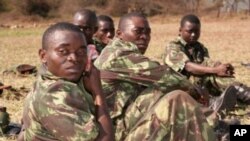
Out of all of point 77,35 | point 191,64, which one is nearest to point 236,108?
point 191,64

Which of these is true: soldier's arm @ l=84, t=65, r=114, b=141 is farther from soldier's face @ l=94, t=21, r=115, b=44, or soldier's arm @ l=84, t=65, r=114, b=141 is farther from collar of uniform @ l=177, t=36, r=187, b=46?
collar of uniform @ l=177, t=36, r=187, b=46

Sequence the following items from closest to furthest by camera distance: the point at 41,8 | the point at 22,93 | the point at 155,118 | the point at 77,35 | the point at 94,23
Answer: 1. the point at 77,35
2. the point at 155,118
3. the point at 94,23
4. the point at 22,93
5. the point at 41,8

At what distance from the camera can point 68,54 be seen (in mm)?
2818

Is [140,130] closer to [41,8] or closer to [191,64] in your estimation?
[191,64]

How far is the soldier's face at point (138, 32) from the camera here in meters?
4.32

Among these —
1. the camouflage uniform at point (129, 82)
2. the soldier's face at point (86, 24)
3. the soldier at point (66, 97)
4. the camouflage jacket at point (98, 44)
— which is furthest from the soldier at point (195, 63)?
the soldier at point (66, 97)

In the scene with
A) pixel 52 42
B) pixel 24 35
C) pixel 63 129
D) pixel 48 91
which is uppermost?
pixel 52 42

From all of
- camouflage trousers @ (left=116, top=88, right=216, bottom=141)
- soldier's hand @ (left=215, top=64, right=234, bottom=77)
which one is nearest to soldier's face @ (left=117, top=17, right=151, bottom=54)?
camouflage trousers @ (left=116, top=88, right=216, bottom=141)

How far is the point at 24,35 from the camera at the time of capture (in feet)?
87.0

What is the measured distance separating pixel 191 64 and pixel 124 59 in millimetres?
2432

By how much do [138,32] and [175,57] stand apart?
7.29 feet

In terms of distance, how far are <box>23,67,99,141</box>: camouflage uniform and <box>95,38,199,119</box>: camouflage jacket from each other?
1.35 meters

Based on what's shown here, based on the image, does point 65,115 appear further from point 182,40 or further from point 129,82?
point 182,40

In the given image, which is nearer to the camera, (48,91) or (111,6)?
(48,91)
